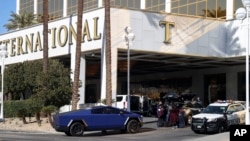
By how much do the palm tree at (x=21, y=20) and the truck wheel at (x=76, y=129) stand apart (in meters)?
39.2

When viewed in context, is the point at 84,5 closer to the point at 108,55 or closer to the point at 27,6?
the point at 27,6

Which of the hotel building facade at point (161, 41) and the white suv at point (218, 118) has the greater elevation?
the hotel building facade at point (161, 41)

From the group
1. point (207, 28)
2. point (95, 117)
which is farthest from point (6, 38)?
point (95, 117)

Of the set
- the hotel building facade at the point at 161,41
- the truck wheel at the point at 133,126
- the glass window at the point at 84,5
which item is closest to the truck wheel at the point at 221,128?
the truck wheel at the point at 133,126

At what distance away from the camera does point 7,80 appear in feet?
135

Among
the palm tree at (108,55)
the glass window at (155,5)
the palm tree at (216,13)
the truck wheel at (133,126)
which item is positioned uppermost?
the glass window at (155,5)

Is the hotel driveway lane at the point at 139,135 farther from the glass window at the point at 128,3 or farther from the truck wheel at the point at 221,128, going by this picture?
the glass window at the point at 128,3

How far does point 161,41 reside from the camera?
126 ft

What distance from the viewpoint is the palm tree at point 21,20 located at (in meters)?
63.1

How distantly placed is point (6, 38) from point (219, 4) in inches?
817

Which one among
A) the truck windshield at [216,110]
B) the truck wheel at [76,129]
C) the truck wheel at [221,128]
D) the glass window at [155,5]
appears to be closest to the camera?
the truck wheel at [221,128]

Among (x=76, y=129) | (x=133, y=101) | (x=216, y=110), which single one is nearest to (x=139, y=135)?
(x=76, y=129)

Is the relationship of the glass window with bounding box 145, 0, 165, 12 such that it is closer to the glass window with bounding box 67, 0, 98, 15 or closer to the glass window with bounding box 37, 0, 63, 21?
the glass window with bounding box 67, 0, 98, 15

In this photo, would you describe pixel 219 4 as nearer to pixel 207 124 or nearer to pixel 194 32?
pixel 194 32
